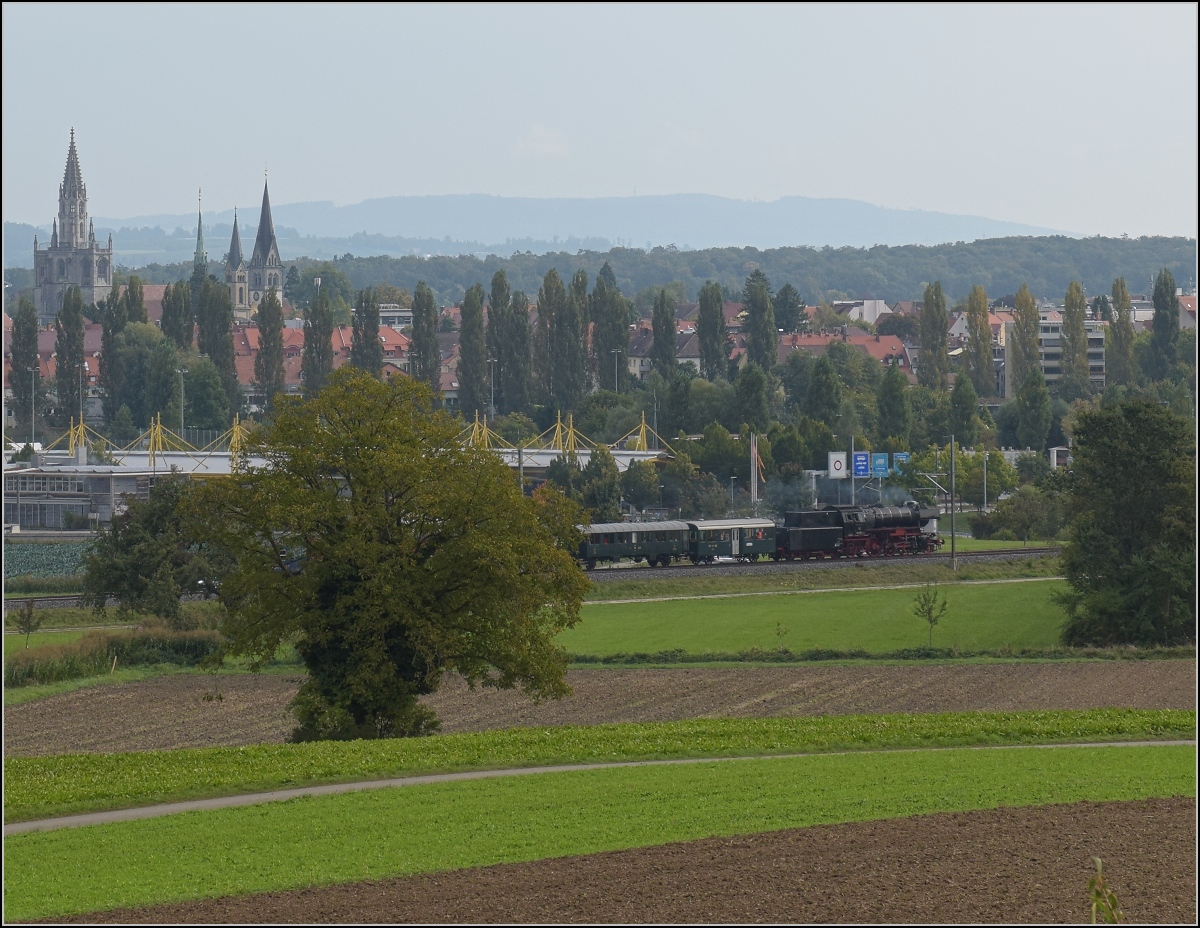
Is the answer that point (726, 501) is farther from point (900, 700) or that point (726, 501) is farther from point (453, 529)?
point (453, 529)

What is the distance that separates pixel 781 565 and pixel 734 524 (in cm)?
343

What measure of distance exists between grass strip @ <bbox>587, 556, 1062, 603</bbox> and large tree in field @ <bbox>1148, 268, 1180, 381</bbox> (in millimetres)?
53780

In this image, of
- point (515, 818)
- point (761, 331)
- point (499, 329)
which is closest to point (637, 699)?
point (515, 818)

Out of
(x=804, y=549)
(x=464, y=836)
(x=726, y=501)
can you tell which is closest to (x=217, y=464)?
(x=726, y=501)

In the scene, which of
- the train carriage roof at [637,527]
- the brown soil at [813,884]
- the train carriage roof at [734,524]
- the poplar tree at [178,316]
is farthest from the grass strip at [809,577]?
the poplar tree at [178,316]

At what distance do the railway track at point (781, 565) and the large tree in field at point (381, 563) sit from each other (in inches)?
1154

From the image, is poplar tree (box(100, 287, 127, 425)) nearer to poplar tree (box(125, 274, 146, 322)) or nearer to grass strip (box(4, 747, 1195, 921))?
poplar tree (box(125, 274, 146, 322))

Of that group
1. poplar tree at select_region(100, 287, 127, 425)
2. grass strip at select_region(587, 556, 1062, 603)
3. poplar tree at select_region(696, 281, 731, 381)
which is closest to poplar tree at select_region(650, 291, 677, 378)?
poplar tree at select_region(696, 281, 731, 381)

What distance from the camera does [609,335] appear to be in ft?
387

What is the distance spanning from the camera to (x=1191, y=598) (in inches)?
1745

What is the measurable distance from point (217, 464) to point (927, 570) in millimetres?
45482

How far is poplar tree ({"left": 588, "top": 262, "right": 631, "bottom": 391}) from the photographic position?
382ft

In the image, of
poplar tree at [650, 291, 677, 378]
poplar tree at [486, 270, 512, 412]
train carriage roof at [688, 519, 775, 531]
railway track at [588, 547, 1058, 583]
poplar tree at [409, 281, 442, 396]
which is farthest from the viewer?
poplar tree at [650, 291, 677, 378]

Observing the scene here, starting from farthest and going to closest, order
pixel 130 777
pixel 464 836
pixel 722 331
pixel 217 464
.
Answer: pixel 722 331 < pixel 217 464 < pixel 130 777 < pixel 464 836
